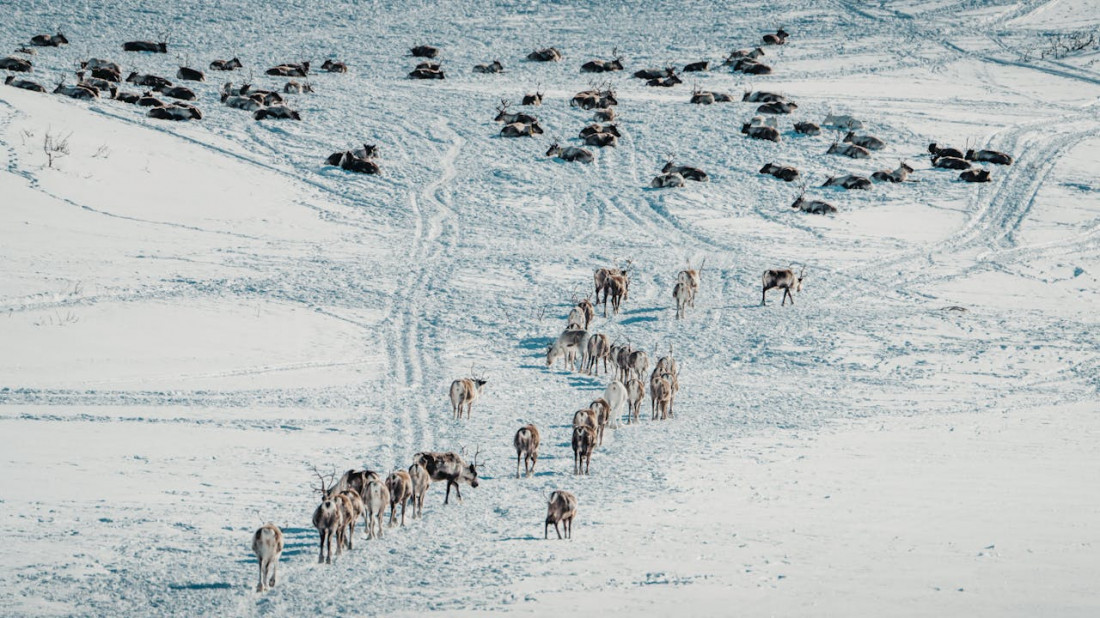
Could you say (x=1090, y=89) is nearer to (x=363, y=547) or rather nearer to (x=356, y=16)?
(x=356, y=16)

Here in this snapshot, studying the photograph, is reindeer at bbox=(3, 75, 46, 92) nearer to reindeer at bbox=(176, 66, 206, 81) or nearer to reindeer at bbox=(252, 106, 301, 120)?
reindeer at bbox=(176, 66, 206, 81)

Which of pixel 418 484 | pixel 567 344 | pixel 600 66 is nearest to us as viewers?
pixel 418 484

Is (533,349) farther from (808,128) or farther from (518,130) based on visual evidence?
(808,128)

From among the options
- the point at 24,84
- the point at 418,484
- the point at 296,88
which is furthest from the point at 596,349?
the point at 24,84

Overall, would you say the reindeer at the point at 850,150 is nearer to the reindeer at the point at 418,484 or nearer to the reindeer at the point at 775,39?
the reindeer at the point at 775,39

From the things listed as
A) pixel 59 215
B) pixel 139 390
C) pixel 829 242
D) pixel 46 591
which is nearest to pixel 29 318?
pixel 139 390

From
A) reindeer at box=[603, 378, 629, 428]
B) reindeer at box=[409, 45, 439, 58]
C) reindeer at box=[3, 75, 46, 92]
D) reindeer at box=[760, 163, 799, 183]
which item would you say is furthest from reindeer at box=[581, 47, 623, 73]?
reindeer at box=[603, 378, 629, 428]

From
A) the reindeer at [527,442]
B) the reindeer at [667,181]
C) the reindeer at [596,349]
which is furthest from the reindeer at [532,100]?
the reindeer at [527,442]
